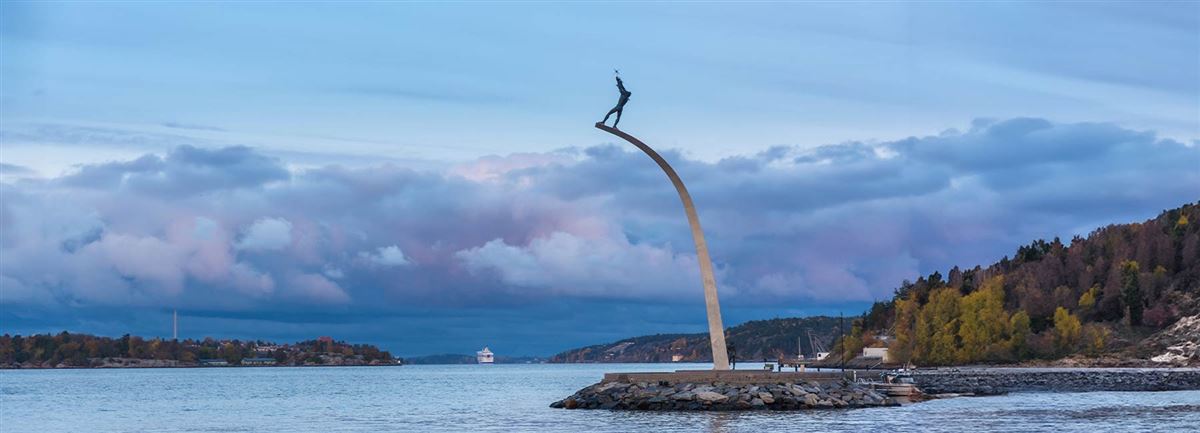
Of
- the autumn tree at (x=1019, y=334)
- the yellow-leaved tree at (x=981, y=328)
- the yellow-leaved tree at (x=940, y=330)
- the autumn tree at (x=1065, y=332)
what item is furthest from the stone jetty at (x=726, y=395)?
the autumn tree at (x=1065, y=332)

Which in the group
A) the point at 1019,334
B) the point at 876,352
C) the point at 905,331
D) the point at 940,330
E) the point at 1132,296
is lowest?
the point at 876,352

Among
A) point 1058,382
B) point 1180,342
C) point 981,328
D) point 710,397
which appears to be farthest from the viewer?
point 981,328

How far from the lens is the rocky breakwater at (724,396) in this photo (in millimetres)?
62594

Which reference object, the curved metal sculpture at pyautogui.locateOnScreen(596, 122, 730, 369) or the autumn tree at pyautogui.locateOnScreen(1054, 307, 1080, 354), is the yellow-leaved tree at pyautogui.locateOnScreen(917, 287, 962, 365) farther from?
the curved metal sculpture at pyautogui.locateOnScreen(596, 122, 730, 369)

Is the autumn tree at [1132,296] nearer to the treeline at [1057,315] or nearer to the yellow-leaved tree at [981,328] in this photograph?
the treeline at [1057,315]

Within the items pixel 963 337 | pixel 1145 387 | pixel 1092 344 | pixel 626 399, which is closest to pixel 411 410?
pixel 626 399

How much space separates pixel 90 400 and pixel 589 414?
66.9 metres

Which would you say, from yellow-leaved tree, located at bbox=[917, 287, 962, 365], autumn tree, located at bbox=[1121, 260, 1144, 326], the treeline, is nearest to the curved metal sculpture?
the treeline

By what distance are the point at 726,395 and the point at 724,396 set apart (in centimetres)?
14

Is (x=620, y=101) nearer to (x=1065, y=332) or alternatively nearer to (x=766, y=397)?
(x=766, y=397)

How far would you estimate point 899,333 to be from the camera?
178625mm

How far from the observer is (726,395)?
62.9 meters

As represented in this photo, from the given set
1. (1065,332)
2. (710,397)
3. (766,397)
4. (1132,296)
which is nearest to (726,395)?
(710,397)

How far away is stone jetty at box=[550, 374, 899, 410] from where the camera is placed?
62.7 metres
